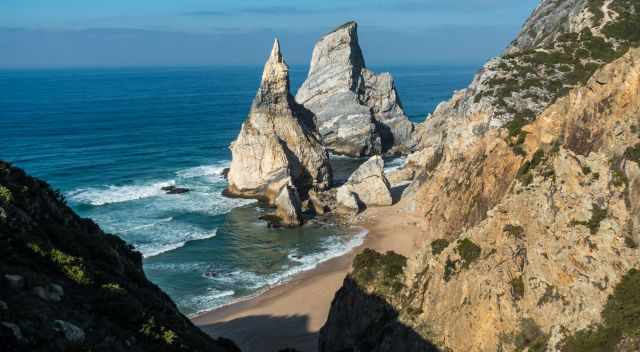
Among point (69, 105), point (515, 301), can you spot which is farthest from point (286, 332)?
point (69, 105)

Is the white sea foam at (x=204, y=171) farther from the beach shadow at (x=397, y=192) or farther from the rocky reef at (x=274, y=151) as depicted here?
the beach shadow at (x=397, y=192)

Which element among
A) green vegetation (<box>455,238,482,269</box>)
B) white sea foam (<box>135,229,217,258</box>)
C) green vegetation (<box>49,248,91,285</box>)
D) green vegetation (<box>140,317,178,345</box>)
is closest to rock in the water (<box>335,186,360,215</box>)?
white sea foam (<box>135,229,217,258</box>)

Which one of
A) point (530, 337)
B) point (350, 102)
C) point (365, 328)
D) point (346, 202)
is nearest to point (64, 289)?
point (530, 337)

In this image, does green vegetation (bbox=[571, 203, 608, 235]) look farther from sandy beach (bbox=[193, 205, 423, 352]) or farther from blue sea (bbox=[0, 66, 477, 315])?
blue sea (bbox=[0, 66, 477, 315])

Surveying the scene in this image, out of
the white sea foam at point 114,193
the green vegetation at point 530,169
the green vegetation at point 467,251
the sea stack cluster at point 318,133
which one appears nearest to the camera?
the green vegetation at point 467,251

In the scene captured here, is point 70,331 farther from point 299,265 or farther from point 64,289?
point 299,265

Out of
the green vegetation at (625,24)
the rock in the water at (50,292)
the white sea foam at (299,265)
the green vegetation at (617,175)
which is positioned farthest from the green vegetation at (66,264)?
the green vegetation at (625,24)
